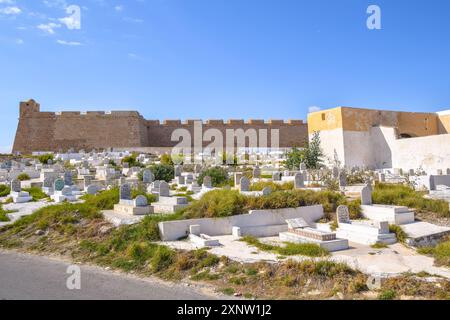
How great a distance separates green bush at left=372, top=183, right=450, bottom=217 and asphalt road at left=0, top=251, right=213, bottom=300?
24.2ft

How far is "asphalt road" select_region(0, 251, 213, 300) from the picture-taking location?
218 inches

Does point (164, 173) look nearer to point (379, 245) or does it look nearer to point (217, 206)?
point (217, 206)

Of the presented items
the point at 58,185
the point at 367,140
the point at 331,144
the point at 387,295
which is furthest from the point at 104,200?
the point at 367,140

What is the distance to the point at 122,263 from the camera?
715 centimetres

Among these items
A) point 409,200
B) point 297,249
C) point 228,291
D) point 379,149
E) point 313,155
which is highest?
point 379,149

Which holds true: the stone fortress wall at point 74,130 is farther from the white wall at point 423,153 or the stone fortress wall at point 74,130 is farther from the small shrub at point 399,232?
the small shrub at point 399,232

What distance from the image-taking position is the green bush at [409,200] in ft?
34.6

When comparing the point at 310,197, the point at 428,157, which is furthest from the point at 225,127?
the point at 310,197

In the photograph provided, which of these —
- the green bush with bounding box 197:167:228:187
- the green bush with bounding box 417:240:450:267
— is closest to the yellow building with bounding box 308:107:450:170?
the green bush with bounding box 197:167:228:187

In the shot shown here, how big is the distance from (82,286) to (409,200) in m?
8.88

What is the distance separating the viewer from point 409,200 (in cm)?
1091
